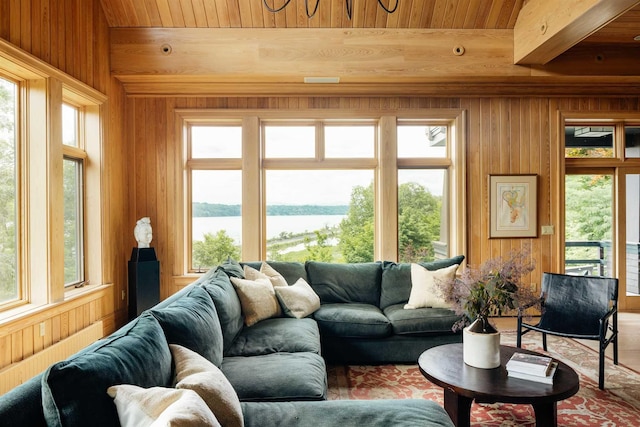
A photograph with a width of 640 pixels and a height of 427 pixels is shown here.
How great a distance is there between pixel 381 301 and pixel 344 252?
51.1 inches

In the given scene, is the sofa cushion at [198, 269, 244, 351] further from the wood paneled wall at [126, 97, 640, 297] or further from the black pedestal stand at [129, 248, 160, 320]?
the wood paneled wall at [126, 97, 640, 297]

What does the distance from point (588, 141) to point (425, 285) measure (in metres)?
3.38

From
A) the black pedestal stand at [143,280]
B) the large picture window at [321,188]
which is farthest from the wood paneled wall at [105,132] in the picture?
the large picture window at [321,188]

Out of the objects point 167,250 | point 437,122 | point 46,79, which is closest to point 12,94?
point 46,79

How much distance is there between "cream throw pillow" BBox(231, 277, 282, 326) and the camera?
3.27m

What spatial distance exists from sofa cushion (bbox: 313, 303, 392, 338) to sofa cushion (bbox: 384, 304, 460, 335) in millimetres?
86

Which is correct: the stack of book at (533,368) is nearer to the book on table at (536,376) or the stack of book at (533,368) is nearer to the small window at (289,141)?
the book on table at (536,376)

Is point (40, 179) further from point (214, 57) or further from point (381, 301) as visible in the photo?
point (381, 301)

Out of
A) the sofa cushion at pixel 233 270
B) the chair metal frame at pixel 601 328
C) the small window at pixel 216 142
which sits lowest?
the chair metal frame at pixel 601 328

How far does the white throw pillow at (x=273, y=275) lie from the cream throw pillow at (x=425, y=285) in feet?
3.76

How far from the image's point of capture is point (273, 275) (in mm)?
3922

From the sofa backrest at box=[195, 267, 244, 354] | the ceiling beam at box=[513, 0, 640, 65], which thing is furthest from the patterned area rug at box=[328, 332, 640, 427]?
the ceiling beam at box=[513, 0, 640, 65]

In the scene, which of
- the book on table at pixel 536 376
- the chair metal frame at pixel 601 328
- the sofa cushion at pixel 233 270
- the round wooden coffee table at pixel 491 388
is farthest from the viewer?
the sofa cushion at pixel 233 270

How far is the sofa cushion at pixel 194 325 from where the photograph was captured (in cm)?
195
